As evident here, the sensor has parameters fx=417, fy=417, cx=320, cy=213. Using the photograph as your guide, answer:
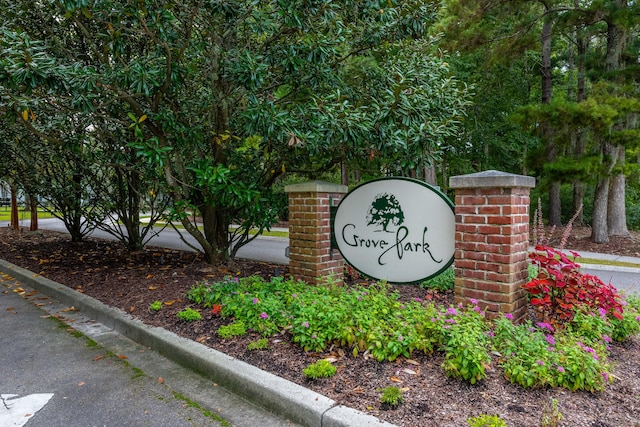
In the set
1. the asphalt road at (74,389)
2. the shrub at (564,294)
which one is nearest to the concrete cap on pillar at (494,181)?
the shrub at (564,294)

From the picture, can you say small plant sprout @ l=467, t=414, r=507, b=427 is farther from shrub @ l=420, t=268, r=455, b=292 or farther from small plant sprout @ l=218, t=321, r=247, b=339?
shrub @ l=420, t=268, r=455, b=292

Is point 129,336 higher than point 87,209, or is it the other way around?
point 87,209

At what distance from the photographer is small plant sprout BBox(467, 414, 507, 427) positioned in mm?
2221

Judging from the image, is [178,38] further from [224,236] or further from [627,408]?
[627,408]

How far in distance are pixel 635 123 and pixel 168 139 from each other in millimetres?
10807

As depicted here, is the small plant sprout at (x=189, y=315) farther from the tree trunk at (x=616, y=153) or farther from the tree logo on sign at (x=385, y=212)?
the tree trunk at (x=616, y=153)

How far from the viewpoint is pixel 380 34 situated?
5.65m

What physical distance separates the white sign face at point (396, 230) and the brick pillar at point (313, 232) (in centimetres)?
17

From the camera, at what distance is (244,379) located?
2.92 m

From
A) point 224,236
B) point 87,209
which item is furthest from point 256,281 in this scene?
point 87,209

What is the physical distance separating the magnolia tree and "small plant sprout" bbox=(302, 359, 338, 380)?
240 centimetres

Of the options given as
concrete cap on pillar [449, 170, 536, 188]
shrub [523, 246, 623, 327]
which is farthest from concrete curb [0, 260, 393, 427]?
concrete cap on pillar [449, 170, 536, 188]

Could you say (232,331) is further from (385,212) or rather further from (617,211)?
(617,211)

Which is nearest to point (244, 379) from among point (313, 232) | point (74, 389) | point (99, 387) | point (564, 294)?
point (99, 387)
